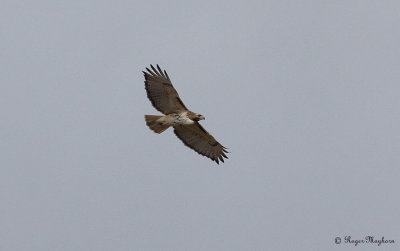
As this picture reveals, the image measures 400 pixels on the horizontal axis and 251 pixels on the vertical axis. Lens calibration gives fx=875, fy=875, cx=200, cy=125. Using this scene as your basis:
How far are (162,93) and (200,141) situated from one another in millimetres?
2345

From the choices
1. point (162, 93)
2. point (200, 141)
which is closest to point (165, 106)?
point (162, 93)

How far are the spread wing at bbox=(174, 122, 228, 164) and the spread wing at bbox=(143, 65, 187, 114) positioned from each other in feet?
3.10

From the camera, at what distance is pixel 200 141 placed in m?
26.8

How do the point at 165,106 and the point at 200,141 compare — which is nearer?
the point at 165,106

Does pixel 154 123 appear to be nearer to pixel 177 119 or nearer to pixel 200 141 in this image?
pixel 177 119

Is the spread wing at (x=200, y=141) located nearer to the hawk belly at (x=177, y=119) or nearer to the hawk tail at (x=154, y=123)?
the hawk belly at (x=177, y=119)

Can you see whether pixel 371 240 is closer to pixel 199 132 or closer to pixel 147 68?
pixel 199 132

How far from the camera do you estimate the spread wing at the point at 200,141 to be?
26188 millimetres

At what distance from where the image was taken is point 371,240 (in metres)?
24.7

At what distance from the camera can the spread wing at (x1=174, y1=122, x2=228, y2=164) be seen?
2619 cm

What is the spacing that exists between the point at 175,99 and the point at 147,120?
1046 mm

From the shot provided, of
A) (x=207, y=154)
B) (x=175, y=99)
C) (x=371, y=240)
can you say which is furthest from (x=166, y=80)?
(x=371, y=240)

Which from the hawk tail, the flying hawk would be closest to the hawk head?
the flying hawk

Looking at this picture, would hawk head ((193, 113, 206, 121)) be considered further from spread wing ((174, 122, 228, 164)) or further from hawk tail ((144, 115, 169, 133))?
hawk tail ((144, 115, 169, 133))
